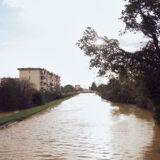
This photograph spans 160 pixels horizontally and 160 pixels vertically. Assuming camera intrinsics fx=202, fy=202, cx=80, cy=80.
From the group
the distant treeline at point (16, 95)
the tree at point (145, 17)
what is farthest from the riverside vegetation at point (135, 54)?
the distant treeline at point (16, 95)

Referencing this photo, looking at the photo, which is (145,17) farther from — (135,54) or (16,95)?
(16,95)

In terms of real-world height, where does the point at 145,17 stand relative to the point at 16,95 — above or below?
above

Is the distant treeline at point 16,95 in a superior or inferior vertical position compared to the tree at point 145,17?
inferior

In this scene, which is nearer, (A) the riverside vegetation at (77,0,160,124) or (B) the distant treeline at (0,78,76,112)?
(A) the riverside vegetation at (77,0,160,124)

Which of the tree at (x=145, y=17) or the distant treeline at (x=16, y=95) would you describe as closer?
the tree at (x=145, y=17)

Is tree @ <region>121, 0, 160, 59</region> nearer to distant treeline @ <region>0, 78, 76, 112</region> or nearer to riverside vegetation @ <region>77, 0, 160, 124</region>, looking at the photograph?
riverside vegetation @ <region>77, 0, 160, 124</region>

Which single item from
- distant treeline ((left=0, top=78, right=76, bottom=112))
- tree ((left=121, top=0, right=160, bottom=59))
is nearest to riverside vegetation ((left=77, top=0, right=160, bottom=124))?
tree ((left=121, top=0, right=160, bottom=59))

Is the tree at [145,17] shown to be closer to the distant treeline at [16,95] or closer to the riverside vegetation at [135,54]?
the riverside vegetation at [135,54]

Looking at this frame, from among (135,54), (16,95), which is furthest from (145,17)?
(16,95)

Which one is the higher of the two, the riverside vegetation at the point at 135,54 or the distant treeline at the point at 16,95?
the riverside vegetation at the point at 135,54

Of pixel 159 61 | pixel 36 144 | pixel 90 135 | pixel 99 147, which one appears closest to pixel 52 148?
pixel 36 144

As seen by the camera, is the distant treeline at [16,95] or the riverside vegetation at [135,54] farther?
the distant treeline at [16,95]

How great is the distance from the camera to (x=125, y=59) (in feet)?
27.3

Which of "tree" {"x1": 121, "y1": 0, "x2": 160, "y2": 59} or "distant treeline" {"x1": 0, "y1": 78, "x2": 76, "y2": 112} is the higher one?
"tree" {"x1": 121, "y1": 0, "x2": 160, "y2": 59}
